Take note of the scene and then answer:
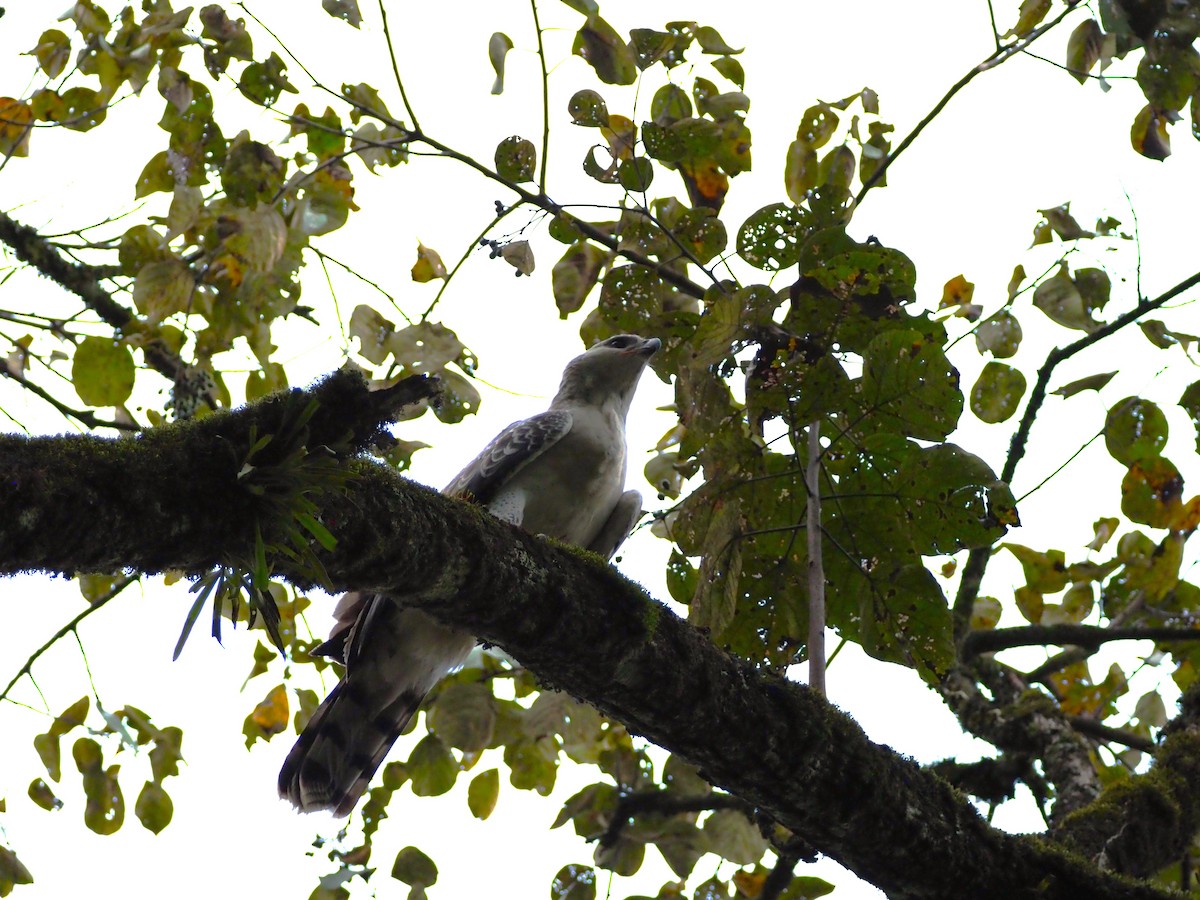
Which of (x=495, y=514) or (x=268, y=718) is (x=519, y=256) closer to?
(x=495, y=514)

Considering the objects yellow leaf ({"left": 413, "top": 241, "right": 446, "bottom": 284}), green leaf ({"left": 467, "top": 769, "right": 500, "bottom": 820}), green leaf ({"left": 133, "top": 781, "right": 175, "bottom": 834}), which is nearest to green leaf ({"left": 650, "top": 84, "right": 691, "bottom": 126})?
yellow leaf ({"left": 413, "top": 241, "right": 446, "bottom": 284})

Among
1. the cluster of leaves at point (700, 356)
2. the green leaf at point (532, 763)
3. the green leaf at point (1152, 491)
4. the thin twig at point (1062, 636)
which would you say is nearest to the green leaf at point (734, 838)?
the cluster of leaves at point (700, 356)

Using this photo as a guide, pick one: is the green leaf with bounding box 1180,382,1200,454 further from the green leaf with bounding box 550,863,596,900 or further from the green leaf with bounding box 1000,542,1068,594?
the green leaf with bounding box 550,863,596,900

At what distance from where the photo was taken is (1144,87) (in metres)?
3.59

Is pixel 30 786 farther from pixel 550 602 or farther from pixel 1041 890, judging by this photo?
→ pixel 1041 890

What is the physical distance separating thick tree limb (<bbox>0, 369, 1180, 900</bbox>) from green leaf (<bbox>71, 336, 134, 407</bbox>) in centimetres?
195

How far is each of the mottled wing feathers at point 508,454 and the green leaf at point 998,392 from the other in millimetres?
1850

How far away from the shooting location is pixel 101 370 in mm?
4000

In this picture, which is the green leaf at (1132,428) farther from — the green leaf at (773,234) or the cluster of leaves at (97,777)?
the cluster of leaves at (97,777)

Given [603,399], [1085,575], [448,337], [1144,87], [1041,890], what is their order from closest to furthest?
[1041,890], [1144,87], [448,337], [1085,575], [603,399]

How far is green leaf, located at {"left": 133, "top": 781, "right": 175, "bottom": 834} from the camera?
4.27 metres

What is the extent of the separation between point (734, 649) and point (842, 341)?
111 cm

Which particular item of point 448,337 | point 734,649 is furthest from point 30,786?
point 734,649

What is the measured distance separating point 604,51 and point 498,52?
40 cm
